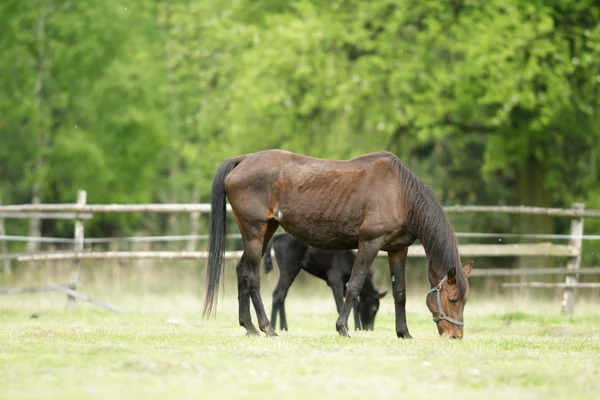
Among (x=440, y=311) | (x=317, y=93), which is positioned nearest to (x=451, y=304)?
(x=440, y=311)

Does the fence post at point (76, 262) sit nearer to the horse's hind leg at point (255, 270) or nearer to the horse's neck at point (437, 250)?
the horse's hind leg at point (255, 270)

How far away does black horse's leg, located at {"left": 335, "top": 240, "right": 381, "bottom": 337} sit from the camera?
28.3 ft

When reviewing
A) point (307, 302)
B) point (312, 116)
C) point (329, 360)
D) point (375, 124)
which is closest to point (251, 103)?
point (312, 116)

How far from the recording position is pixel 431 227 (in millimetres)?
8750

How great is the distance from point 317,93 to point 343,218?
10.5 metres

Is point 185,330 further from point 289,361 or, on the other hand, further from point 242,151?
point 242,151

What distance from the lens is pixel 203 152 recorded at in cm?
2292

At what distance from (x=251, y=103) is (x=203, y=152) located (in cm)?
380

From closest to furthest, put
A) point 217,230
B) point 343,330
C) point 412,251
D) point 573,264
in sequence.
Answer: point 343,330 → point 217,230 → point 412,251 → point 573,264

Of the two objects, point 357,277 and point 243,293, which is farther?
point 243,293

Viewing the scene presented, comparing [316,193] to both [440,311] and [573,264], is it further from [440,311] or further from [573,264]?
[573,264]

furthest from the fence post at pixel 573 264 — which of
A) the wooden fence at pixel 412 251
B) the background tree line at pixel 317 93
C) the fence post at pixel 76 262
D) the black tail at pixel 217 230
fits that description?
the fence post at pixel 76 262

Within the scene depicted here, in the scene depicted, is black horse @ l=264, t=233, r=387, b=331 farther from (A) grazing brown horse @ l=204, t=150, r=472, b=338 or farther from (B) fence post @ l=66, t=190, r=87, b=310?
(B) fence post @ l=66, t=190, r=87, b=310

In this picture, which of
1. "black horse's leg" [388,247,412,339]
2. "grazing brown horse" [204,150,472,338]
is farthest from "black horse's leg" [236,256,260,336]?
"black horse's leg" [388,247,412,339]
